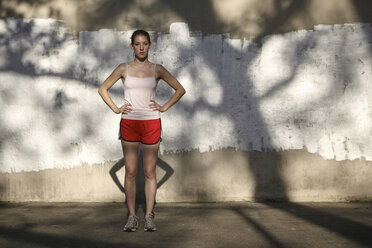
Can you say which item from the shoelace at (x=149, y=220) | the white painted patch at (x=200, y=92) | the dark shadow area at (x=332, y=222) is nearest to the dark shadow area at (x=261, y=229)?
the dark shadow area at (x=332, y=222)

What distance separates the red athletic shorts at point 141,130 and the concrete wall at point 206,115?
127 cm

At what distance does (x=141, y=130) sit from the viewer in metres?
4.14

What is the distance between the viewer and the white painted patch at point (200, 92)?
5340 mm

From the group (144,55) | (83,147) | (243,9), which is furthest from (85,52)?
(243,9)

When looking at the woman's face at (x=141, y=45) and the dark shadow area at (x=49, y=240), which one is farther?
the woman's face at (x=141, y=45)

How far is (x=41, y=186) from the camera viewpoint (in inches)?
217

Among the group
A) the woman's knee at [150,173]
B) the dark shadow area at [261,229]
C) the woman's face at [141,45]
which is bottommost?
the dark shadow area at [261,229]

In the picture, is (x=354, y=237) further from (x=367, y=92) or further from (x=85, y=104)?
(x=85, y=104)

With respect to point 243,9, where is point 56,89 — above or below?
below

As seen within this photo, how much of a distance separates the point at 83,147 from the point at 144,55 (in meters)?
1.88

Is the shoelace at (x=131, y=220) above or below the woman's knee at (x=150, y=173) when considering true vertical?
below

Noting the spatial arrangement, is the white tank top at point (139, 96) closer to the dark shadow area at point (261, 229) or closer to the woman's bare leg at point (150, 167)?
the woman's bare leg at point (150, 167)

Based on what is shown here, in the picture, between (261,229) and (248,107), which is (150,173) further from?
(248,107)

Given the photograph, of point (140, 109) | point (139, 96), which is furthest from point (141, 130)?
point (139, 96)
